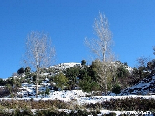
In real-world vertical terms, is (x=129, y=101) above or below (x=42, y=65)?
below

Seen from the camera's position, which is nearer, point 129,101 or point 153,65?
point 129,101

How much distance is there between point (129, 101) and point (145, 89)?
446 inches

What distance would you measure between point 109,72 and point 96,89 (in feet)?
13.0

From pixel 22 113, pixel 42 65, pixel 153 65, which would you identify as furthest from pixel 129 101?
pixel 153 65

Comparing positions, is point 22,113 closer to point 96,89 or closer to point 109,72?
point 109,72

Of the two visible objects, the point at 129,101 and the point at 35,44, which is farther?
the point at 35,44

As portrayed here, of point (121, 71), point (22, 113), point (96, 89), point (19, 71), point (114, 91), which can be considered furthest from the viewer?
point (19, 71)

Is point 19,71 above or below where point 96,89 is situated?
above

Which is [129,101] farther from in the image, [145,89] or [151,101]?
[145,89]

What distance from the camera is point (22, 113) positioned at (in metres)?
9.09

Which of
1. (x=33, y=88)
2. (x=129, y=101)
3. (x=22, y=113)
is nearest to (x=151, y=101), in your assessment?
(x=129, y=101)

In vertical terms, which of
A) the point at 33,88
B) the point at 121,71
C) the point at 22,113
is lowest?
the point at 22,113

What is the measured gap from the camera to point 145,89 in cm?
2295

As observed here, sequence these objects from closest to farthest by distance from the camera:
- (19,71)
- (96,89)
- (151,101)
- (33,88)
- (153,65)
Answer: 1. (151,101)
2. (96,89)
3. (33,88)
4. (153,65)
5. (19,71)
